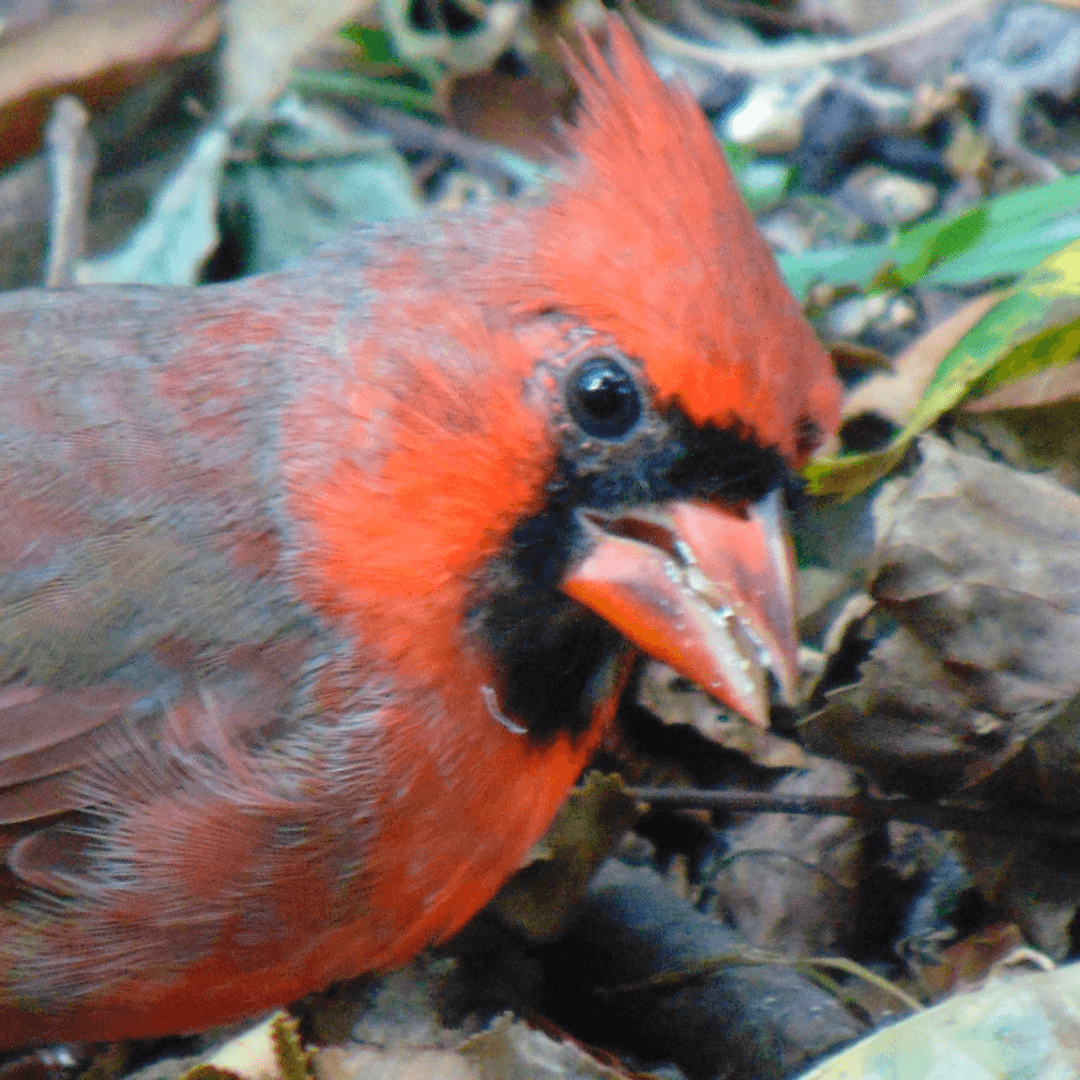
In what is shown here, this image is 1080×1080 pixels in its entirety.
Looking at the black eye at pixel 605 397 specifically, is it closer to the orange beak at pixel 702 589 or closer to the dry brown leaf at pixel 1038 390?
the orange beak at pixel 702 589

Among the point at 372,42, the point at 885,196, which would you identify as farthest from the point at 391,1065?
the point at 372,42

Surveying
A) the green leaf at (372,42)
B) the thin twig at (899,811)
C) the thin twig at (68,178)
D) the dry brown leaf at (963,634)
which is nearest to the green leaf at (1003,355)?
the dry brown leaf at (963,634)

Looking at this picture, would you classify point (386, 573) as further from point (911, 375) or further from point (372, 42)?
point (372, 42)

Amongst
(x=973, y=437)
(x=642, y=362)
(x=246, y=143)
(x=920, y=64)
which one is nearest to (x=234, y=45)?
(x=246, y=143)

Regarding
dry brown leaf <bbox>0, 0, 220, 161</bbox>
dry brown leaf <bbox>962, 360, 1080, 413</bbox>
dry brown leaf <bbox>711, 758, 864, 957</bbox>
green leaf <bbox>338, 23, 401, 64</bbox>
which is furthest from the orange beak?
green leaf <bbox>338, 23, 401, 64</bbox>

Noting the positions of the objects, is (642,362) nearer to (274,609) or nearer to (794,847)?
(274,609)

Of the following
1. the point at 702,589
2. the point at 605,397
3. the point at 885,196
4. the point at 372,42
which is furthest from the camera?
the point at 372,42
